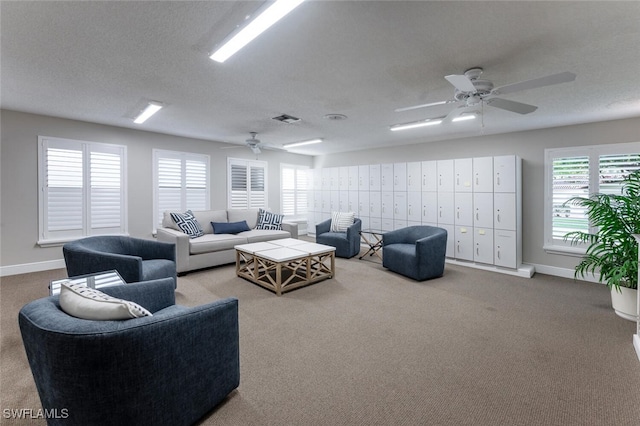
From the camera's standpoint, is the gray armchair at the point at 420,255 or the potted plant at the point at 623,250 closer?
the potted plant at the point at 623,250

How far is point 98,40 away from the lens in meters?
2.22

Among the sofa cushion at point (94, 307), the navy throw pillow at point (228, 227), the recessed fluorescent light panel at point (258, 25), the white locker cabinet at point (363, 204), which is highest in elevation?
the recessed fluorescent light panel at point (258, 25)

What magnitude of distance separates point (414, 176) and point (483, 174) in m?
1.38

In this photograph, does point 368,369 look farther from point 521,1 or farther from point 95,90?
point 95,90

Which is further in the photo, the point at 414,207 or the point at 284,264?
the point at 414,207

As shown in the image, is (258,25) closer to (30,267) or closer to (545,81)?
(545,81)

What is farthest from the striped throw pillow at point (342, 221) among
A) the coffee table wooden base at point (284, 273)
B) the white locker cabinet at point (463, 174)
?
the white locker cabinet at point (463, 174)

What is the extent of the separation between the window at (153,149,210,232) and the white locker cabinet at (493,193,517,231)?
5.96 meters

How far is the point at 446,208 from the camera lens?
5.57m

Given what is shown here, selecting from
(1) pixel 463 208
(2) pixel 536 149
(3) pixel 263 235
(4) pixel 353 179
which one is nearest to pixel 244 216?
(3) pixel 263 235

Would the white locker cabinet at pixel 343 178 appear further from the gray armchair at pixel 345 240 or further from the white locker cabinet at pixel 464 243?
the white locker cabinet at pixel 464 243

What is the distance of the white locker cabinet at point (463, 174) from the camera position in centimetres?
522

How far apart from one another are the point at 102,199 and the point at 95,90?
8.19 ft

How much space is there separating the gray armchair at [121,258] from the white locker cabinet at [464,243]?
489 cm
